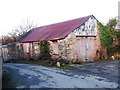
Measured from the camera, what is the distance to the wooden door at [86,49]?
87.9ft

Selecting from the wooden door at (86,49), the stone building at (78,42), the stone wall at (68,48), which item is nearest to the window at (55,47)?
the stone building at (78,42)

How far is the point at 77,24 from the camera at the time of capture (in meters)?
27.6

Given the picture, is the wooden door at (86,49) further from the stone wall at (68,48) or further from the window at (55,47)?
the window at (55,47)

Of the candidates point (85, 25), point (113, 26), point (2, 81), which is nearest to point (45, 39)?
point (85, 25)

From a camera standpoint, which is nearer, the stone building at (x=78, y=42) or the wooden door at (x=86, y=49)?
the stone building at (x=78, y=42)

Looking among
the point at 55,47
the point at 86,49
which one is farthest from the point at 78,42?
the point at 55,47

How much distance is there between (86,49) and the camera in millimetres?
27234

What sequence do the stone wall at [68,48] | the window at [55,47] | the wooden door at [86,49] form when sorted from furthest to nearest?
the window at [55,47] < the wooden door at [86,49] < the stone wall at [68,48]

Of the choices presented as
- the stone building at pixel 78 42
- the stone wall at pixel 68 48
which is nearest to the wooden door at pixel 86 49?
the stone building at pixel 78 42

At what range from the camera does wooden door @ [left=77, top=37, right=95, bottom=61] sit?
2678 centimetres

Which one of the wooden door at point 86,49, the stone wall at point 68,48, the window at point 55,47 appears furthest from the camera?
the window at point 55,47

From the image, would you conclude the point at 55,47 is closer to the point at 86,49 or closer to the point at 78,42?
the point at 78,42

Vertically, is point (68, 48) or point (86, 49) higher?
point (68, 48)

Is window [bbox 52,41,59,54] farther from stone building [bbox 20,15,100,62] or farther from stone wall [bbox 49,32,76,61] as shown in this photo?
stone wall [bbox 49,32,76,61]
